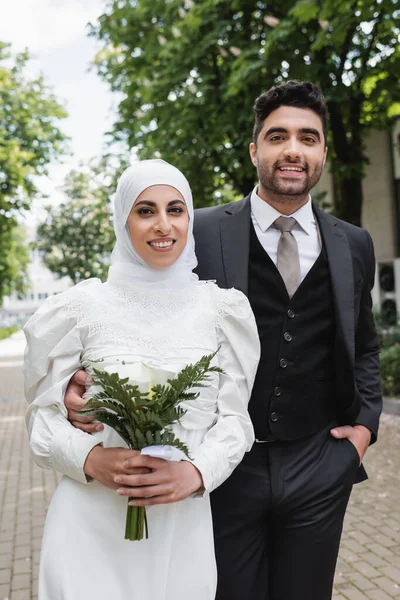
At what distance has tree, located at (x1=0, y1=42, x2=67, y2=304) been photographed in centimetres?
1510

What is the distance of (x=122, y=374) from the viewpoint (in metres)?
1.97

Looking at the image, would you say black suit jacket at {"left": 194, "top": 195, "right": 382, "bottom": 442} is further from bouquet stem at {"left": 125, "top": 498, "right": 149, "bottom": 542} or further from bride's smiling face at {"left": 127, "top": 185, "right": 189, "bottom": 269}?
bouquet stem at {"left": 125, "top": 498, "right": 149, "bottom": 542}

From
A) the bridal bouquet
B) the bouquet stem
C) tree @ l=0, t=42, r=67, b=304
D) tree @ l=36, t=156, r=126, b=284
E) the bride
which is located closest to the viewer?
the bridal bouquet

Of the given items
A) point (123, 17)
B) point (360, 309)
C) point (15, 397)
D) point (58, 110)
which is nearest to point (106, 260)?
point (58, 110)

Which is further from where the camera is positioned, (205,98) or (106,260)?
(106,260)

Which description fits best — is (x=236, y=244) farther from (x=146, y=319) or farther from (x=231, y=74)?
(x=231, y=74)

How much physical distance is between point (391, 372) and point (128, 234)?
908cm

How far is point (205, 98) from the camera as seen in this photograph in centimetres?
1102

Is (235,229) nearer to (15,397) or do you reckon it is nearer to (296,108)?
(296,108)

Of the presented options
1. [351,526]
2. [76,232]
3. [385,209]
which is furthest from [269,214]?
[76,232]

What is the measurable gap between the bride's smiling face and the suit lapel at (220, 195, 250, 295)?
0.38m

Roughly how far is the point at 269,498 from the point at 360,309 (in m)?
0.92

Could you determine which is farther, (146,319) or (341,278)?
(341,278)

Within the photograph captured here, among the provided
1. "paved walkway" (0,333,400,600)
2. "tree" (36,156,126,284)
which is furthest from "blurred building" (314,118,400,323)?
"tree" (36,156,126,284)
